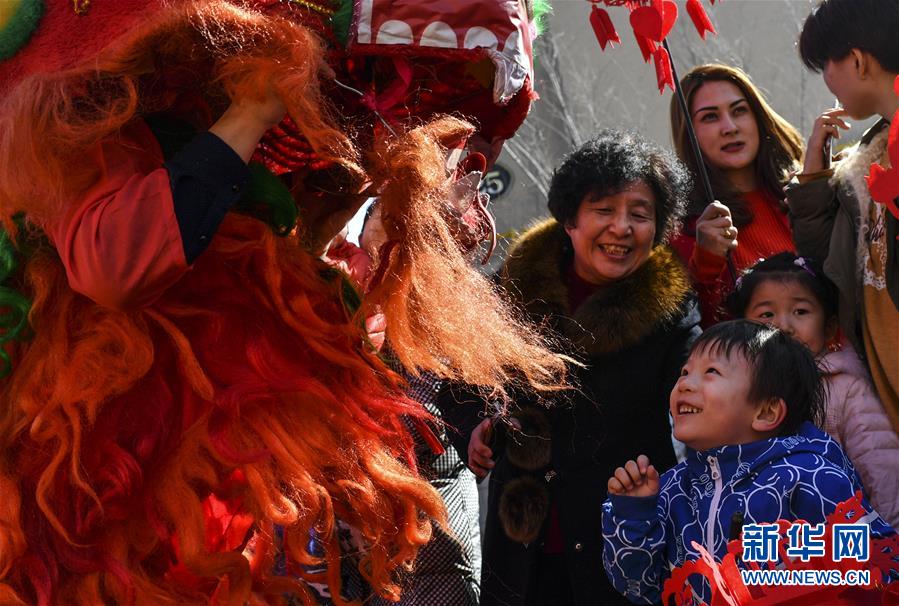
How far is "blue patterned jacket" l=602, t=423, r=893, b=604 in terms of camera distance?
214 centimetres

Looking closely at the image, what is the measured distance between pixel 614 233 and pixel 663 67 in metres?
0.45

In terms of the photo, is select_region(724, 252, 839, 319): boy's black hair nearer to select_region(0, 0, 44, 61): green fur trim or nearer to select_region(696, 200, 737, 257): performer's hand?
select_region(696, 200, 737, 257): performer's hand

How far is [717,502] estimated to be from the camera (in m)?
2.23

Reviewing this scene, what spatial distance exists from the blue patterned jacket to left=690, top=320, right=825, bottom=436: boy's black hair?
0.06 meters

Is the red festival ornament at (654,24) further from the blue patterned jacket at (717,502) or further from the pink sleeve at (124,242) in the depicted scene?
the pink sleeve at (124,242)

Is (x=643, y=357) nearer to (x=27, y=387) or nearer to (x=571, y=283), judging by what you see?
(x=571, y=283)

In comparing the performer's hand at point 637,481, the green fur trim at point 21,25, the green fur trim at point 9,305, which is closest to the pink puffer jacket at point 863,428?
the performer's hand at point 637,481

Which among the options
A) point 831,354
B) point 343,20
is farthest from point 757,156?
point 343,20

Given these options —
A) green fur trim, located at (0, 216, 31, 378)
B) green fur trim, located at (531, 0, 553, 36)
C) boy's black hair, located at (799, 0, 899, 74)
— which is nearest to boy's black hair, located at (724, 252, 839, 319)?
boy's black hair, located at (799, 0, 899, 74)

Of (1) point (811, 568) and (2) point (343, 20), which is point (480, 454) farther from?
(2) point (343, 20)

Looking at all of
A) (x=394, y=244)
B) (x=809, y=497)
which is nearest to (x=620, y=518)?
(x=809, y=497)

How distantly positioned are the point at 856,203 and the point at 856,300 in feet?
0.77

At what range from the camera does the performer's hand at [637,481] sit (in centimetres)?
231

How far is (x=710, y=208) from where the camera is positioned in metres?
2.94
